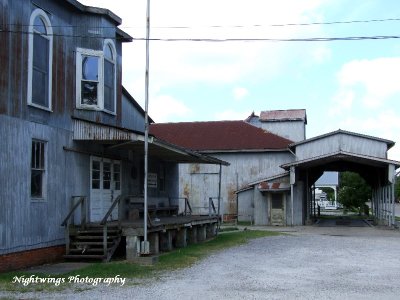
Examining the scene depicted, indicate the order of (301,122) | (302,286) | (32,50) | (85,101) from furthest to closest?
(301,122), (85,101), (32,50), (302,286)

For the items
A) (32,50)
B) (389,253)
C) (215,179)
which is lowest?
(389,253)

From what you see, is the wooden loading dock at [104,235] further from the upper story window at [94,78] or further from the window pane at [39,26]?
the window pane at [39,26]

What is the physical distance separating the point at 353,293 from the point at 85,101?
972 cm

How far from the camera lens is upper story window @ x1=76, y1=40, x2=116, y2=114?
1647 cm

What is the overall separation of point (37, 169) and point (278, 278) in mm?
6578

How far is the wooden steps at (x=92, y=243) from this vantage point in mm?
14812

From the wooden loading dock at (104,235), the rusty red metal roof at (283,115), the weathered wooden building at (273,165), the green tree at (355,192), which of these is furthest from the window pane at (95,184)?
the green tree at (355,192)

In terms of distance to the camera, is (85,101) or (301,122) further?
(301,122)

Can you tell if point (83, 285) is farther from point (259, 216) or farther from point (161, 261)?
point (259, 216)

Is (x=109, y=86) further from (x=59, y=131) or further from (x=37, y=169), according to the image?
(x=37, y=169)

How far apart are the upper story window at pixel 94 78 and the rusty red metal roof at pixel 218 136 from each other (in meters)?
22.0

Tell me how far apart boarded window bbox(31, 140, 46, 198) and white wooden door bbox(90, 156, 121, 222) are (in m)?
2.53

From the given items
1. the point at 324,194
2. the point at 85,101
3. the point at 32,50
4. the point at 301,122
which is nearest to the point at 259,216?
the point at 301,122

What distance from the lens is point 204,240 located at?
Answer: 22.0 metres
